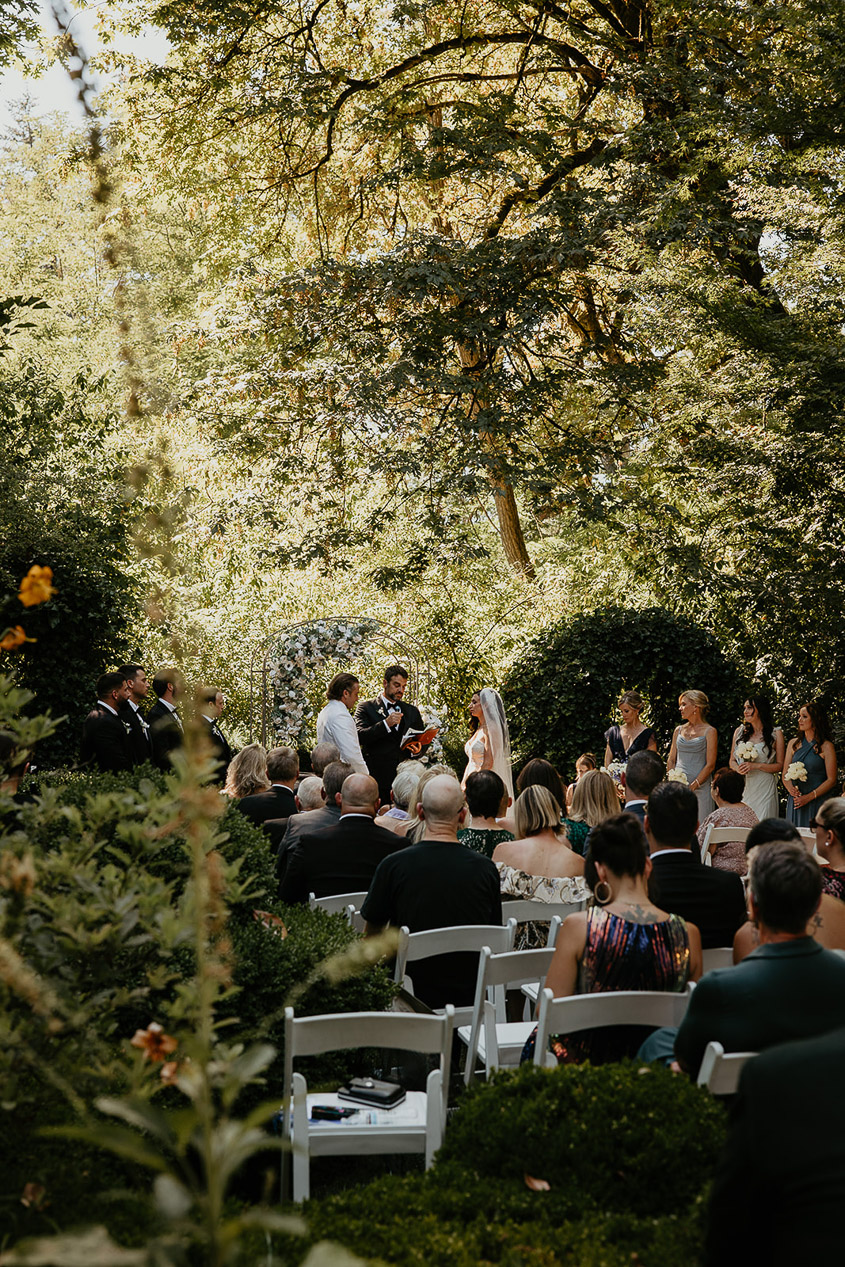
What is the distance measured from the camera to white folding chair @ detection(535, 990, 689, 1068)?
3.45m

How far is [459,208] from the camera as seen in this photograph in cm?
1609

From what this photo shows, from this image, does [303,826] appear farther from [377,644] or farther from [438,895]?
[377,644]

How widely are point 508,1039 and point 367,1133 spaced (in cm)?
133

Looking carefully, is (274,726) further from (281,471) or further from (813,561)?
(813,561)

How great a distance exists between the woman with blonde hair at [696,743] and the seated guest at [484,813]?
3.29m

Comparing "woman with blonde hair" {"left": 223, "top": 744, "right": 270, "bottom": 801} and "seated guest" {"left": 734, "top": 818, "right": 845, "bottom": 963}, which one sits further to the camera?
Result: "woman with blonde hair" {"left": 223, "top": 744, "right": 270, "bottom": 801}

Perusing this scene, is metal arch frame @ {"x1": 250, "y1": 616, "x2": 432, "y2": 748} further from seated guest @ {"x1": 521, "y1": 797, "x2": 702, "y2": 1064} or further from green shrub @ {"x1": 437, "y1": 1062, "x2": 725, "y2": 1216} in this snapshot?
green shrub @ {"x1": 437, "y1": 1062, "x2": 725, "y2": 1216}

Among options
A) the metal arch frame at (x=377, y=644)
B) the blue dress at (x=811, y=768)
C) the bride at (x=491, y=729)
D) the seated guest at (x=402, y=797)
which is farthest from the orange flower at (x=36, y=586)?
the metal arch frame at (x=377, y=644)

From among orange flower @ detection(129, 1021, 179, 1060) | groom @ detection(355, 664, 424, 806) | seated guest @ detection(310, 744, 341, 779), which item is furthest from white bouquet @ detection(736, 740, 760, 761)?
orange flower @ detection(129, 1021, 179, 1060)

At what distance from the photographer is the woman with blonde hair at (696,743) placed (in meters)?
9.38

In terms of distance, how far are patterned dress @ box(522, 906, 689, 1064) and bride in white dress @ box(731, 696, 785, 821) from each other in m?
5.87

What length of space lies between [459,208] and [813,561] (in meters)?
8.27

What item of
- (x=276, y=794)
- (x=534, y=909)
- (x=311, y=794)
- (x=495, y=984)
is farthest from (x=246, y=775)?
(x=495, y=984)

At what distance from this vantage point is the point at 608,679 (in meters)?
11.9
